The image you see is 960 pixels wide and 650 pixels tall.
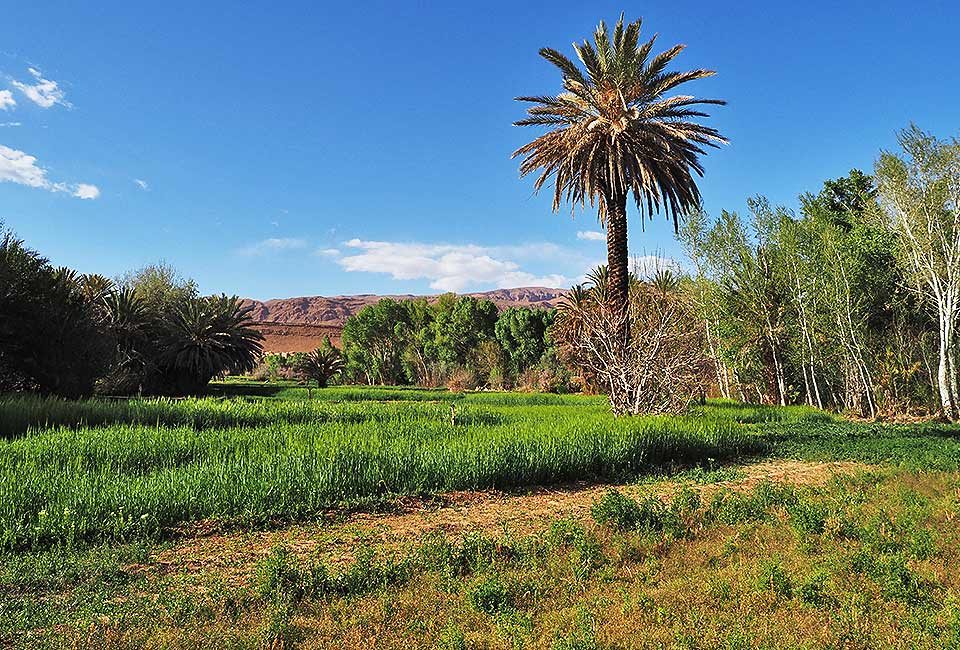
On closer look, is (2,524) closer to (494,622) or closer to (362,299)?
(494,622)

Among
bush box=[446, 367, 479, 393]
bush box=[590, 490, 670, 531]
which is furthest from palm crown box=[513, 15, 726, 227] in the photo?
bush box=[446, 367, 479, 393]

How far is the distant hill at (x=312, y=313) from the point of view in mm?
95688

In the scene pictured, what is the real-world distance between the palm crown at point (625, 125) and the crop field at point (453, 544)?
11.5 m

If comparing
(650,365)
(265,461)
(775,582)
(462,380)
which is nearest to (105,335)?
(265,461)

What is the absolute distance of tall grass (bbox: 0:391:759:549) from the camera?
684cm

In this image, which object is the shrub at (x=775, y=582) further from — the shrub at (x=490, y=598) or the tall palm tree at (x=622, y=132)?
the tall palm tree at (x=622, y=132)

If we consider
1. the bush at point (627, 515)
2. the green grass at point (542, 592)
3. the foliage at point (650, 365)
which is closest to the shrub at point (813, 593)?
the green grass at point (542, 592)

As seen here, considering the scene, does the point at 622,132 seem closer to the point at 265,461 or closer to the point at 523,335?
the point at 265,461

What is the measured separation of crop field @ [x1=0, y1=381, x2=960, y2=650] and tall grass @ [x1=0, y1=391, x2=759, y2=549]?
1.7 inches

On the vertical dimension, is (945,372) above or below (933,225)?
below

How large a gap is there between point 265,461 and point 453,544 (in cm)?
367

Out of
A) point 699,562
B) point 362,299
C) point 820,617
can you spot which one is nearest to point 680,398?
point 699,562

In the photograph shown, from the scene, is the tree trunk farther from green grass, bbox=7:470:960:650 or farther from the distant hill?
the distant hill

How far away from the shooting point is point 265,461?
8.61 m
